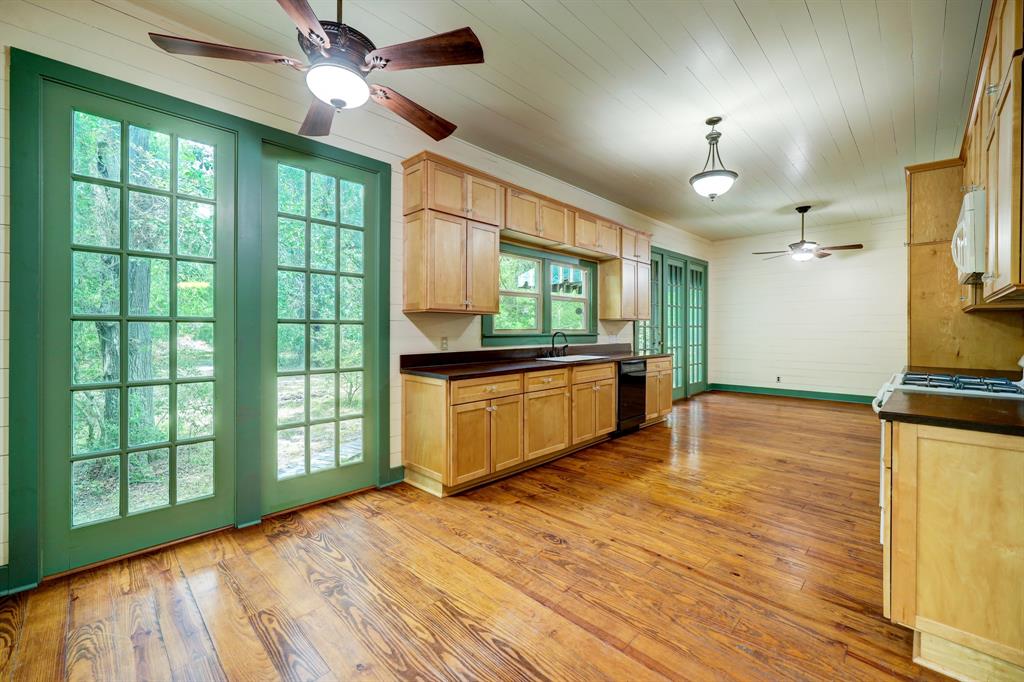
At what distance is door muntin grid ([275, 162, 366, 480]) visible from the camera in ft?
9.39

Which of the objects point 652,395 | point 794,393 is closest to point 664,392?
point 652,395

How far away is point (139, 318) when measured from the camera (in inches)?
91.0

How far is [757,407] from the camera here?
6539 millimetres

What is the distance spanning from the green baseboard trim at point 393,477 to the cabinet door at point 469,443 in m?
0.57

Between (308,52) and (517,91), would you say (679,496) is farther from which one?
(308,52)

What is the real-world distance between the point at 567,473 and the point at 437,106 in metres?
3.18

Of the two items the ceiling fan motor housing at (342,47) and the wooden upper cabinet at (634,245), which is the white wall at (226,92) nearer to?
the ceiling fan motor housing at (342,47)

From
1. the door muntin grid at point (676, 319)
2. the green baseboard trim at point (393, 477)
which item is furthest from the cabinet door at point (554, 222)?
the door muntin grid at point (676, 319)

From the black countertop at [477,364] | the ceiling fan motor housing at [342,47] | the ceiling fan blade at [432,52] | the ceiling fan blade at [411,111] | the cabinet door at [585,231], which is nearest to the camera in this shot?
the ceiling fan blade at [432,52]

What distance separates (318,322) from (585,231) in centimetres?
298

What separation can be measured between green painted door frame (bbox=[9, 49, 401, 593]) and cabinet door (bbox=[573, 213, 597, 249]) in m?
2.81

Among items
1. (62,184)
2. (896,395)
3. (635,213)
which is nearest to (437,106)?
(62,184)

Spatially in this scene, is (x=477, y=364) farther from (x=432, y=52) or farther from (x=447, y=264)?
(x=432, y=52)

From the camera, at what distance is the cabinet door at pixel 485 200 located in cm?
352
